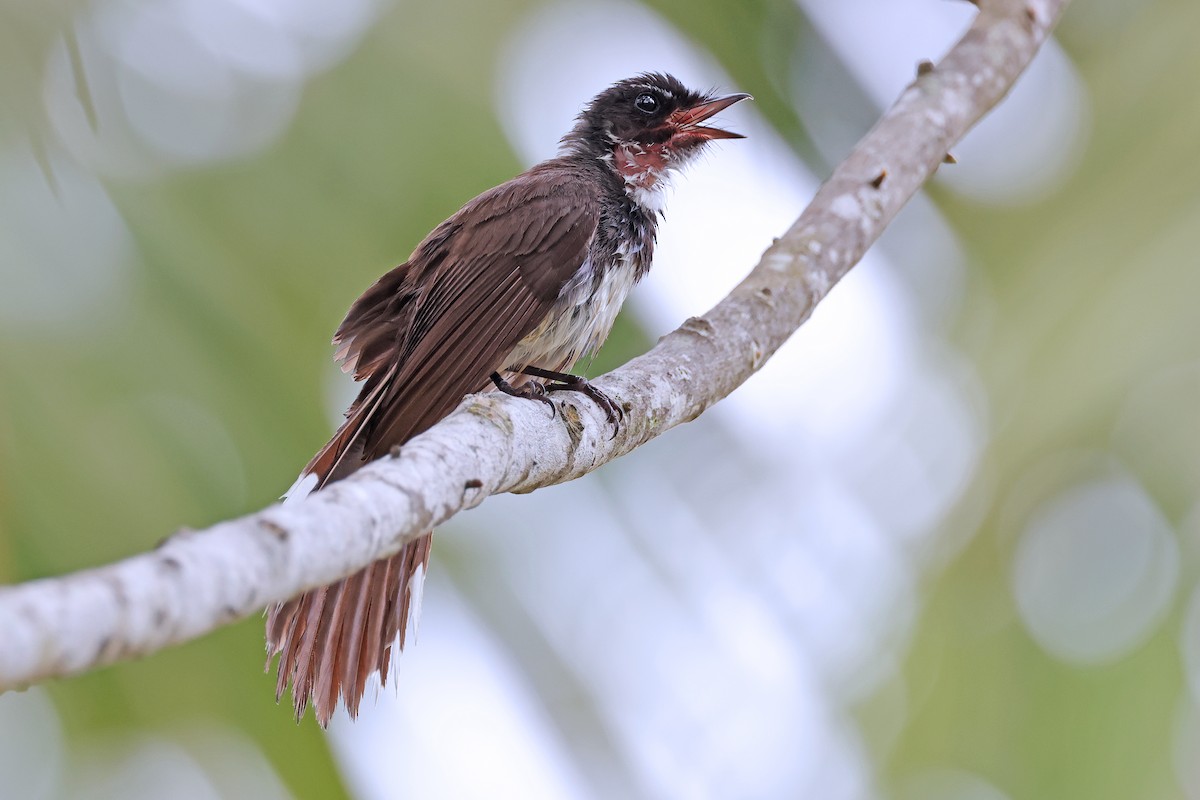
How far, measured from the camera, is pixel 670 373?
278 centimetres

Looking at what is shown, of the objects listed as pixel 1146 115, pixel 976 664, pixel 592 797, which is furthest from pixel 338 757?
pixel 1146 115

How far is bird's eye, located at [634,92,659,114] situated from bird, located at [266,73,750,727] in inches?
6.2

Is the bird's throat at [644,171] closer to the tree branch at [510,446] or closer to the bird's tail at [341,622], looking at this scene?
the tree branch at [510,446]

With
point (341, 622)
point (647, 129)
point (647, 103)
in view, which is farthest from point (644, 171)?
point (341, 622)

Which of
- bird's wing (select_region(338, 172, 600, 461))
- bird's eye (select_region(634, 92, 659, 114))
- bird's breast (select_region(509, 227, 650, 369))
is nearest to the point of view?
bird's wing (select_region(338, 172, 600, 461))

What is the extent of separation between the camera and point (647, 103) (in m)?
4.09

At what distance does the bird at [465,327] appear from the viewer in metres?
2.83

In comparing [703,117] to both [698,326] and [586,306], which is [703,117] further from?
[698,326]

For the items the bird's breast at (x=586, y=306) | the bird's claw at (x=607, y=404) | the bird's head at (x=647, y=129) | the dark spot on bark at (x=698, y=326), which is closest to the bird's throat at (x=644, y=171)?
the bird's head at (x=647, y=129)

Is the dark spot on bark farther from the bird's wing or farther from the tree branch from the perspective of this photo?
the bird's wing

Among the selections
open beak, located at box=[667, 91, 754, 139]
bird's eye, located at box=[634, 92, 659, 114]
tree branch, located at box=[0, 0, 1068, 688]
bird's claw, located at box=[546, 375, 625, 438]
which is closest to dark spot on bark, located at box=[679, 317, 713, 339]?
tree branch, located at box=[0, 0, 1068, 688]

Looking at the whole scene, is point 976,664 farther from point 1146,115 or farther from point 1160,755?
point 1146,115

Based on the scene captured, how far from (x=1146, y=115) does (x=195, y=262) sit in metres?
3.41

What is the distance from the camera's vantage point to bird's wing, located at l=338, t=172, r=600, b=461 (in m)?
2.98
